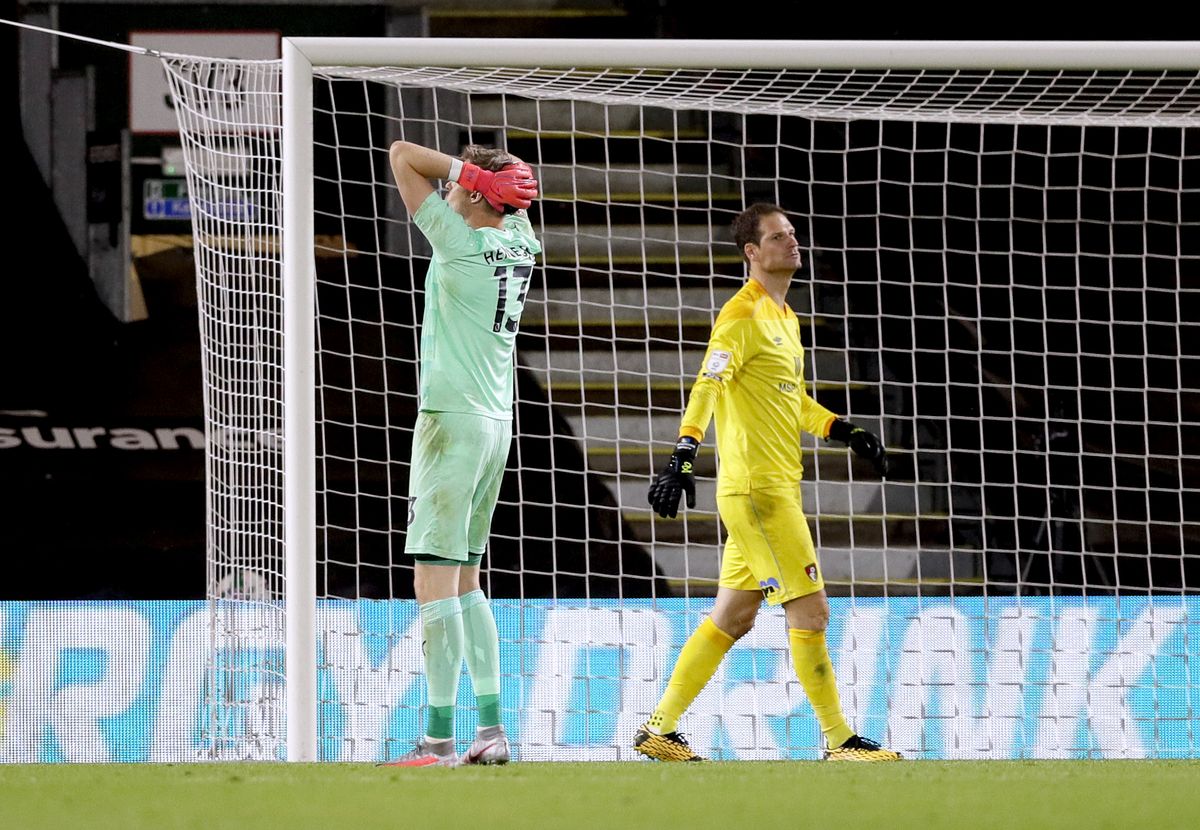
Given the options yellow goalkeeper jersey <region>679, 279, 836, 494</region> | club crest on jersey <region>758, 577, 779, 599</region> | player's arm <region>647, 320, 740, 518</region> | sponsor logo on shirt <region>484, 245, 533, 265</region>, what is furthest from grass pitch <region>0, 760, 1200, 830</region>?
sponsor logo on shirt <region>484, 245, 533, 265</region>

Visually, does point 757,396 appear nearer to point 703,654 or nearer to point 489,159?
point 703,654

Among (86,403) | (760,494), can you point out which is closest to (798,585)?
(760,494)

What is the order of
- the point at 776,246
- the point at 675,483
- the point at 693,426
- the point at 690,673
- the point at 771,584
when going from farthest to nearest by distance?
the point at 776,246, the point at 690,673, the point at 771,584, the point at 693,426, the point at 675,483

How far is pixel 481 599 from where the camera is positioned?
4.59m

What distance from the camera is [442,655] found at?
4477mm

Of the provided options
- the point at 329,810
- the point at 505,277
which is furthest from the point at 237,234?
the point at 329,810

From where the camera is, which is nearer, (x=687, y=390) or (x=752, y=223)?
(x=752, y=223)

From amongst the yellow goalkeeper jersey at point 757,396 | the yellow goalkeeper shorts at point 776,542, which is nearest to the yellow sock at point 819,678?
the yellow goalkeeper shorts at point 776,542

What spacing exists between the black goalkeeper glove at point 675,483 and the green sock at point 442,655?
639 mm

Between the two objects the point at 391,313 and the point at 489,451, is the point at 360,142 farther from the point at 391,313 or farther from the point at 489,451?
the point at 489,451

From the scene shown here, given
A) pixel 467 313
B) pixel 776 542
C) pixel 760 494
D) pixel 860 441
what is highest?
pixel 467 313

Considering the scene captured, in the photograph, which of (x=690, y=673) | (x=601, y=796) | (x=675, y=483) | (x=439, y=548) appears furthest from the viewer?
(x=690, y=673)

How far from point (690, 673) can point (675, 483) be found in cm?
69

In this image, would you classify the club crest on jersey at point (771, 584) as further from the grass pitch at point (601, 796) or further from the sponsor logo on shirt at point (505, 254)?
the sponsor logo on shirt at point (505, 254)
